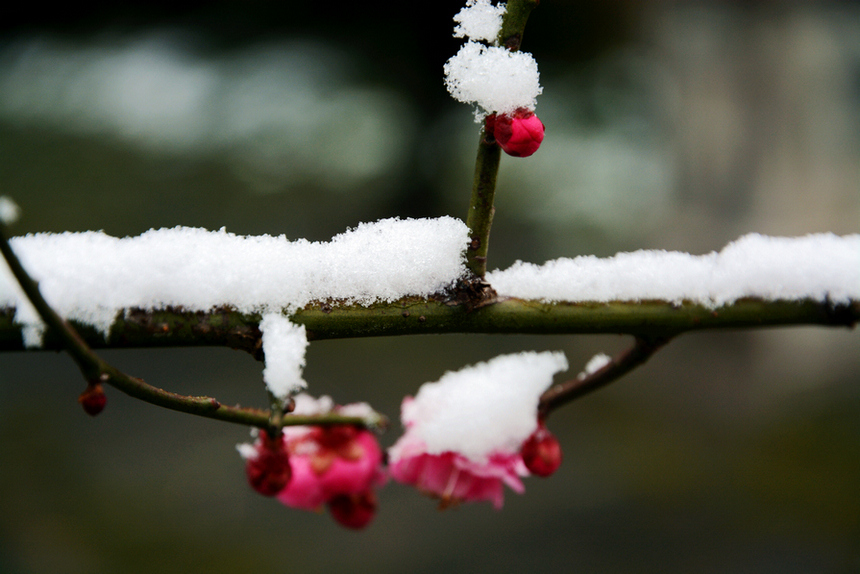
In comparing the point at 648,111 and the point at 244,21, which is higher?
the point at 244,21

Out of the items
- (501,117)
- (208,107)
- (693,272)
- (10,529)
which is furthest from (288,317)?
(208,107)

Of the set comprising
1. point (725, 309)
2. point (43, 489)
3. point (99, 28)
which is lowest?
point (43, 489)

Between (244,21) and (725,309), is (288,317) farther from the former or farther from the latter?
(244,21)

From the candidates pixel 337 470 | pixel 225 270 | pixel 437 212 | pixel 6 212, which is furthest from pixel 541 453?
pixel 437 212

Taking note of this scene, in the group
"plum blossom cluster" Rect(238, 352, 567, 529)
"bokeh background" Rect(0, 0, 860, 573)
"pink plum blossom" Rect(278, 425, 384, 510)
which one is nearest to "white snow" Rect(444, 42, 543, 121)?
"plum blossom cluster" Rect(238, 352, 567, 529)

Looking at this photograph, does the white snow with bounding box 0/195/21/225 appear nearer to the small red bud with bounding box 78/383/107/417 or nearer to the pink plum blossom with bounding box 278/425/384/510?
the small red bud with bounding box 78/383/107/417
